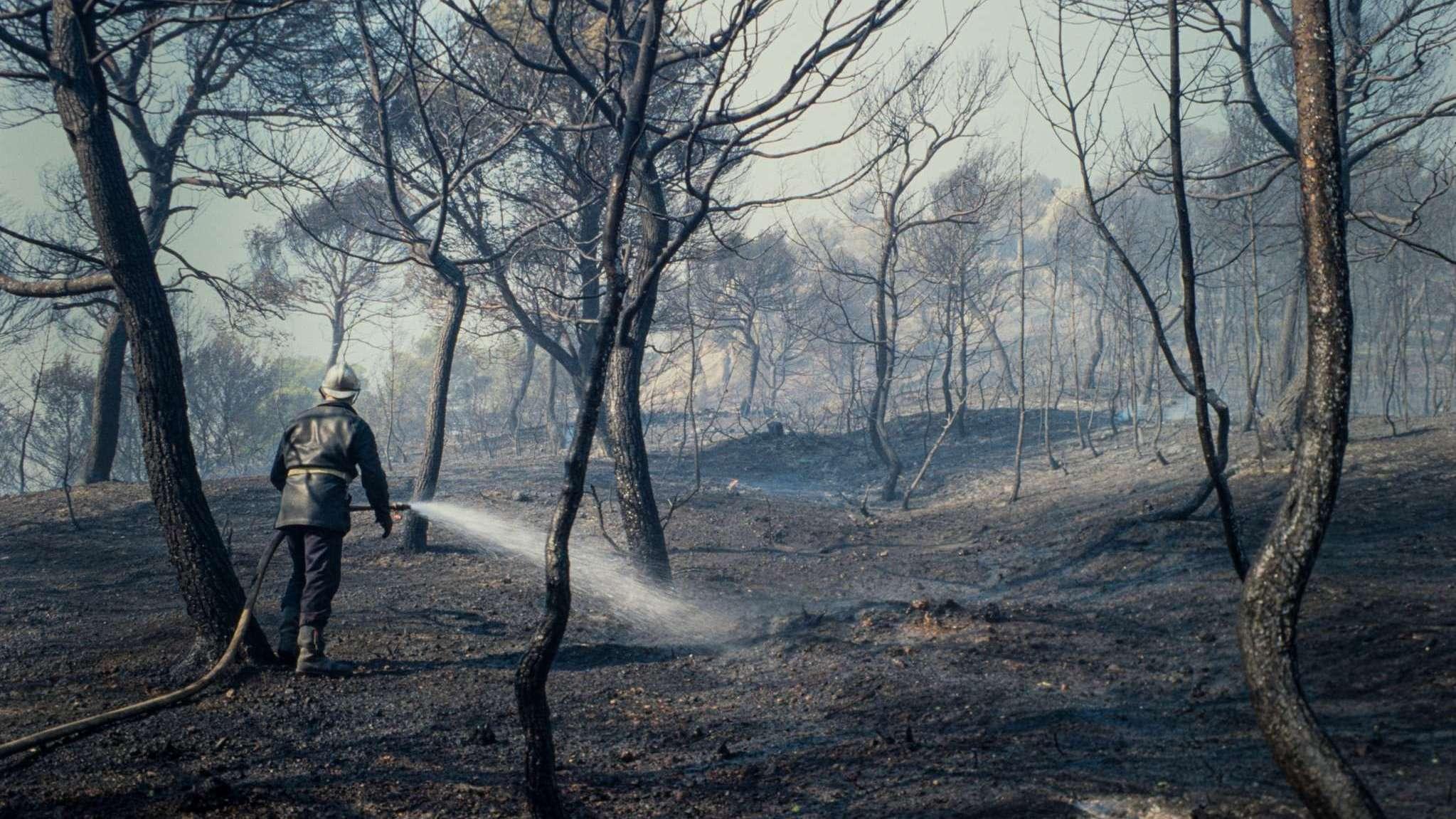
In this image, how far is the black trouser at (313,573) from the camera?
4.77m

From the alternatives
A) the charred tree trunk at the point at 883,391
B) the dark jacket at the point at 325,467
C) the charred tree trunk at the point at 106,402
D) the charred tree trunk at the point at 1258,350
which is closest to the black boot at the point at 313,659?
the dark jacket at the point at 325,467

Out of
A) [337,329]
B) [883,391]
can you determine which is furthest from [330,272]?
[883,391]

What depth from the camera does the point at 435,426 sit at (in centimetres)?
866

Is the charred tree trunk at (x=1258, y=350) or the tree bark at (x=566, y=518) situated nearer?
the tree bark at (x=566, y=518)

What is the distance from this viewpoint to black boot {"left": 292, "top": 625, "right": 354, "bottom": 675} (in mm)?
4660

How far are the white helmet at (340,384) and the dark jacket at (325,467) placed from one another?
0.37 ft

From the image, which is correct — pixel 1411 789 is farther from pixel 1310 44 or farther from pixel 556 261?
pixel 556 261

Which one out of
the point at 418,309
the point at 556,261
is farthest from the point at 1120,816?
the point at 418,309

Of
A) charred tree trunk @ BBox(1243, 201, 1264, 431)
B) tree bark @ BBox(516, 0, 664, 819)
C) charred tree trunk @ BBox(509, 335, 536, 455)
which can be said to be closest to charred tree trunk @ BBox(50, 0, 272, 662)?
tree bark @ BBox(516, 0, 664, 819)

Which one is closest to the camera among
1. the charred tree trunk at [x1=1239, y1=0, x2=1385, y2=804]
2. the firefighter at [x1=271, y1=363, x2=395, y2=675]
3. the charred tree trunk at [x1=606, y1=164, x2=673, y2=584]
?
the charred tree trunk at [x1=1239, y1=0, x2=1385, y2=804]

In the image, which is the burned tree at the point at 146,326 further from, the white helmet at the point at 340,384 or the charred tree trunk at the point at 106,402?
the charred tree trunk at the point at 106,402

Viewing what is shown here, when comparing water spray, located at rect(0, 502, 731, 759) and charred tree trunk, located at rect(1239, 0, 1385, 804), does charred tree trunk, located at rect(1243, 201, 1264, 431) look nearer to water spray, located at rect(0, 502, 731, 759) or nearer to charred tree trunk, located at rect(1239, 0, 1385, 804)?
water spray, located at rect(0, 502, 731, 759)

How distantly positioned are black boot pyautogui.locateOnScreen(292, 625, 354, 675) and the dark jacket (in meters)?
0.60

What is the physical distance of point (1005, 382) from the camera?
31531 mm
